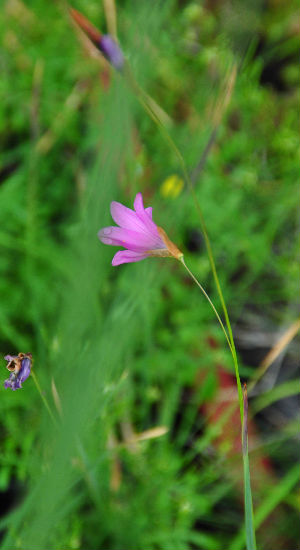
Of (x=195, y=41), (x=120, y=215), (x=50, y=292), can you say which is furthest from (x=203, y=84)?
(x=120, y=215)

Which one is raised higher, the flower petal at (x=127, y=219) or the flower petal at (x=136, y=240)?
the flower petal at (x=127, y=219)

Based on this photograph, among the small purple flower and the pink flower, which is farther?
the small purple flower

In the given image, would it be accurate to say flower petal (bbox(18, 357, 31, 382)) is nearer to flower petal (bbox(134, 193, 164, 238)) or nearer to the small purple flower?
flower petal (bbox(134, 193, 164, 238))

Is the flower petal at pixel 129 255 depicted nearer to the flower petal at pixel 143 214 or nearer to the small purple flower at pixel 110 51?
the flower petal at pixel 143 214

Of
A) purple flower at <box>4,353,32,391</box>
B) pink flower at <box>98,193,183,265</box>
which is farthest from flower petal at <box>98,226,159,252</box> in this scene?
purple flower at <box>4,353,32,391</box>

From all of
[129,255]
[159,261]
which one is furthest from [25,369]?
[159,261]

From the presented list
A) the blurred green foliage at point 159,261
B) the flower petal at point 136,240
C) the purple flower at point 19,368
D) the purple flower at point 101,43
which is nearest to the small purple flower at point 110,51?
the purple flower at point 101,43
